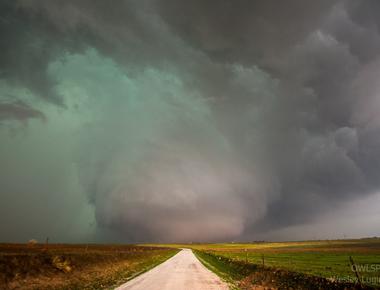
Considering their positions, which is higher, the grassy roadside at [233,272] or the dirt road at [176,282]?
the dirt road at [176,282]

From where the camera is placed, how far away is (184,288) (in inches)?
798

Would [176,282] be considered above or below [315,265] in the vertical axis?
above

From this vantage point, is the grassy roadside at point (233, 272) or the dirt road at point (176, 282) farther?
the grassy roadside at point (233, 272)

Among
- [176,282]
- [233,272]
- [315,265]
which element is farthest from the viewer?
[315,265]

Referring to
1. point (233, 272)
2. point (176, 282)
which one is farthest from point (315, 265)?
point (176, 282)

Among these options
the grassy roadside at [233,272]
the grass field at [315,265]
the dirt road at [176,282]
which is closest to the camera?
the dirt road at [176,282]

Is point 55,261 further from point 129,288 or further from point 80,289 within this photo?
point 129,288

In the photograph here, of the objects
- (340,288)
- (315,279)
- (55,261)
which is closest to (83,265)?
(55,261)

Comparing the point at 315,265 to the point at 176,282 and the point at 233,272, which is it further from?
the point at 176,282

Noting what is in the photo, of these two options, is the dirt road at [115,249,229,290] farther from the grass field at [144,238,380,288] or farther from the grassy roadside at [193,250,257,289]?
the grass field at [144,238,380,288]

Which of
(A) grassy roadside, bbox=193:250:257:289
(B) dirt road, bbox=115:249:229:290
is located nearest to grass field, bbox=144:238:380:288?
(A) grassy roadside, bbox=193:250:257:289

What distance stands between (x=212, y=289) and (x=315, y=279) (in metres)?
7.23

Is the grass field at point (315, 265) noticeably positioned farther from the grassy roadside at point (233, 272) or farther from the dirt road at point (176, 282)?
the dirt road at point (176, 282)

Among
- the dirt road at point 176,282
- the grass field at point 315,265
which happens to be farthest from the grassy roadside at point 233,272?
the dirt road at point 176,282
